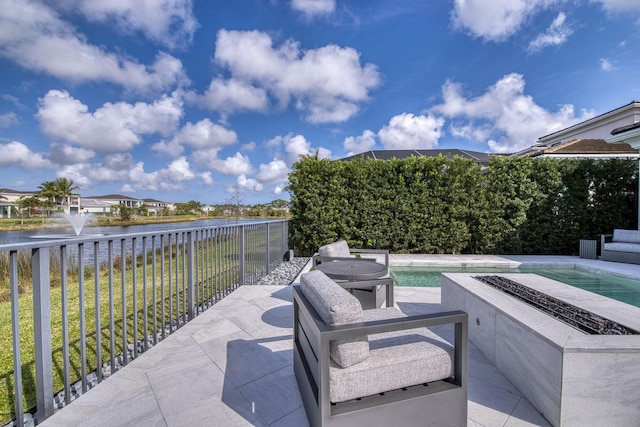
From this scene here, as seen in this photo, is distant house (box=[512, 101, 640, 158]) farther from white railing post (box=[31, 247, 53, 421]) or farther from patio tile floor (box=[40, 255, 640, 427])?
white railing post (box=[31, 247, 53, 421])

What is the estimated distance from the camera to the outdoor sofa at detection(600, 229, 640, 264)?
21.4ft

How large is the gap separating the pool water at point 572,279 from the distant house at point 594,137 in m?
4.35

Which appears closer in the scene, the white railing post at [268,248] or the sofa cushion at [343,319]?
the sofa cushion at [343,319]

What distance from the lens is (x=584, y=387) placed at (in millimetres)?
1611

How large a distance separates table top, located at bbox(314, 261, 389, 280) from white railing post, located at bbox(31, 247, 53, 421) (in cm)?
219

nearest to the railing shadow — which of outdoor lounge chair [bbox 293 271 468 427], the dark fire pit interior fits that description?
outdoor lounge chair [bbox 293 271 468 427]

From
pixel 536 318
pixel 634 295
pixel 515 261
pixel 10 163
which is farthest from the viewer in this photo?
pixel 10 163

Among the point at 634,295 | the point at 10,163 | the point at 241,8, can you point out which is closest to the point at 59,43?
the point at 241,8

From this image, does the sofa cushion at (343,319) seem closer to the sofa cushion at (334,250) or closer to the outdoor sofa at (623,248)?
the sofa cushion at (334,250)

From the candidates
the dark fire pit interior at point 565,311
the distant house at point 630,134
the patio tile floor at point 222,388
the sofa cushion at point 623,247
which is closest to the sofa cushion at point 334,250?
the patio tile floor at point 222,388

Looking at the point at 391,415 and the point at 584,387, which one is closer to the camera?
the point at 391,415

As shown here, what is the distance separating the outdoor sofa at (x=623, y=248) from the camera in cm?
654

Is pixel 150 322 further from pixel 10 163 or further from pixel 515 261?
pixel 10 163

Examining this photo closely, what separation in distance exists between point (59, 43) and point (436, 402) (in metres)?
13.6
